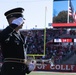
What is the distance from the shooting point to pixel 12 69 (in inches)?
179

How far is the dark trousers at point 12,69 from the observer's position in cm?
454

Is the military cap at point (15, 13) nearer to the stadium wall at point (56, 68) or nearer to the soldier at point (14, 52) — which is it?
the soldier at point (14, 52)

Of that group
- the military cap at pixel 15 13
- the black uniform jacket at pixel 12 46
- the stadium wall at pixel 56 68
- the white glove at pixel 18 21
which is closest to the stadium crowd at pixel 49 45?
the stadium wall at pixel 56 68

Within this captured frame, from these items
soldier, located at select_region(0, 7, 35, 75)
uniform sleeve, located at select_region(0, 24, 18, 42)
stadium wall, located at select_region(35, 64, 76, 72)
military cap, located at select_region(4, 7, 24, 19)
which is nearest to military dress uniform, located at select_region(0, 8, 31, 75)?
soldier, located at select_region(0, 7, 35, 75)

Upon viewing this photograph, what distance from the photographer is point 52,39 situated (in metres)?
39.0

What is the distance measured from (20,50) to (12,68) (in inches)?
9.8

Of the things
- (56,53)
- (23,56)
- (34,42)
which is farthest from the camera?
(34,42)

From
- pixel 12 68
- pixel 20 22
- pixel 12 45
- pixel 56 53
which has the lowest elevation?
pixel 56 53

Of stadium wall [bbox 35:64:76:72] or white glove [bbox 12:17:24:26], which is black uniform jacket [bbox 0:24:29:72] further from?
stadium wall [bbox 35:64:76:72]

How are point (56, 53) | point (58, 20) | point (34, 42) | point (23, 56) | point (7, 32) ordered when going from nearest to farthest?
1. point (7, 32)
2. point (23, 56)
3. point (56, 53)
4. point (34, 42)
5. point (58, 20)

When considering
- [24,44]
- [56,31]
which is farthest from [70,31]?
[24,44]

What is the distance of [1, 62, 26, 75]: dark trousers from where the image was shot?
14.9ft

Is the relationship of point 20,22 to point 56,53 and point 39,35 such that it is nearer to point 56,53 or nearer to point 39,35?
point 56,53

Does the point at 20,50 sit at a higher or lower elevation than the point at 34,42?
higher
